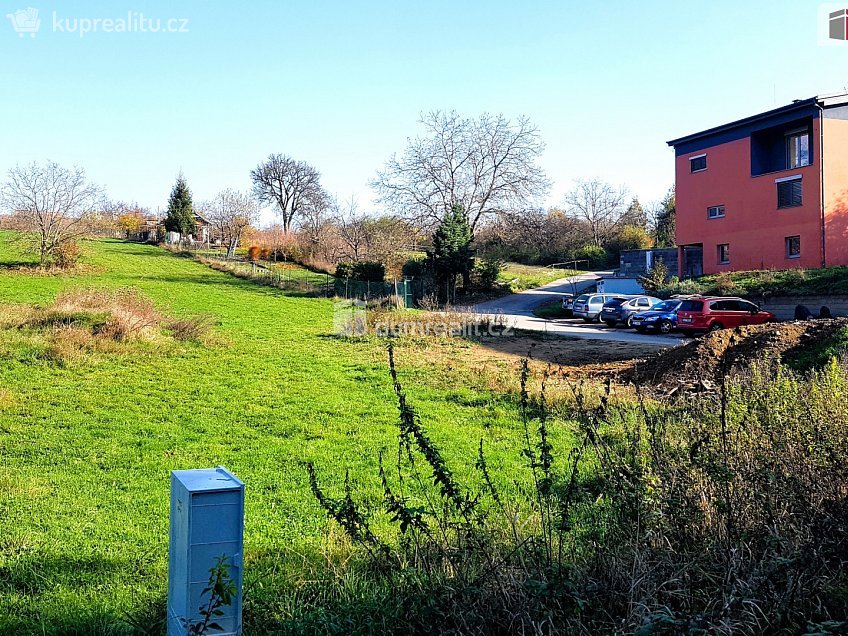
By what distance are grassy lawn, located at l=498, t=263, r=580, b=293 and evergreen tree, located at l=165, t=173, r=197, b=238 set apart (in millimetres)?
29100

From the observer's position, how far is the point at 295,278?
40.6 meters

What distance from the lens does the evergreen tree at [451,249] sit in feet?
135

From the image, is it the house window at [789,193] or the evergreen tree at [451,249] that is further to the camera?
the evergreen tree at [451,249]

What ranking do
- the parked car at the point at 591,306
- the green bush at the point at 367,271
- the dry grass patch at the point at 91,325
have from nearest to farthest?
the dry grass patch at the point at 91,325
the parked car at the point at 591,306
the green bush at the point at 367,271

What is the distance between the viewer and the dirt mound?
42.8ft

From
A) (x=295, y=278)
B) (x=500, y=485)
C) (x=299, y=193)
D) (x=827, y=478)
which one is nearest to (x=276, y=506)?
(x=500, y=485)

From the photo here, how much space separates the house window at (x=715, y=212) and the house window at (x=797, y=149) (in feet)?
13.1

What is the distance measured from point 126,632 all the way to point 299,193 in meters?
74.2

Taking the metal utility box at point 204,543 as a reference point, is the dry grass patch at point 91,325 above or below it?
above

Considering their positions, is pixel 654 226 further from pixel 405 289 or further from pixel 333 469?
pixel 333 469

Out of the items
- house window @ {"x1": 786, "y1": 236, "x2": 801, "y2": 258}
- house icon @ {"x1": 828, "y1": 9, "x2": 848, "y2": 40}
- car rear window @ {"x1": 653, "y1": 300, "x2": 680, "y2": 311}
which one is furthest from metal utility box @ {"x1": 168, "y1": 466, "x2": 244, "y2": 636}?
house window @ {"x1": 786, "y1": 236, "x2": 801, "y2": 258}

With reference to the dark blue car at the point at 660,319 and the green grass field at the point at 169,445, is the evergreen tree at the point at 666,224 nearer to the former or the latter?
the dark blue car at the point at 660,319

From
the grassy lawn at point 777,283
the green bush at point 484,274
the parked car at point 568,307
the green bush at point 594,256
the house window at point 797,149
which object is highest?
the house window at point 797,149

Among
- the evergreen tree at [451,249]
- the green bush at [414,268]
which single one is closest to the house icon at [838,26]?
the evergreen tree at [451,249]
